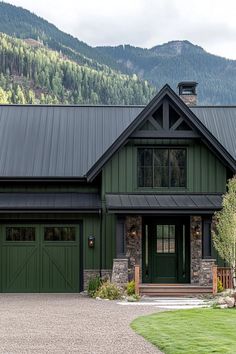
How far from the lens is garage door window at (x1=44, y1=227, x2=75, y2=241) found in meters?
26.3

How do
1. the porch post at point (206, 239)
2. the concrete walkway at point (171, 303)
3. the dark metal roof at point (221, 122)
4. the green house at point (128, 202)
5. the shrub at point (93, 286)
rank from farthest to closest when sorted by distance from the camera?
the dark metal roof at point (221, 122), the green house at point (128, 202), the porch post at point (206, 239), the shrub at point (93, 286), the concrete walkway at point (171, 303)

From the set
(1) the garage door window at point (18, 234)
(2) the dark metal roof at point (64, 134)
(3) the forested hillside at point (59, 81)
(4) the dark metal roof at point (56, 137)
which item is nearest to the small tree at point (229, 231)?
(2) the dark metal roof at point (64, 134)

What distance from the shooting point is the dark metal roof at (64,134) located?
2717cm

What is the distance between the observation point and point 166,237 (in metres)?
26.0

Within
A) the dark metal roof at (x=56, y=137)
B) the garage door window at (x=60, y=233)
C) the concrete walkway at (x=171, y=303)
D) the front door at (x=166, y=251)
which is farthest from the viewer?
the dark metal roof at (x=56, y=137)

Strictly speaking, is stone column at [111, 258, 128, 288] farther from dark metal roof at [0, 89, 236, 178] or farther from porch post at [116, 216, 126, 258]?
dark metal roof at [0, 89, 236, 178]

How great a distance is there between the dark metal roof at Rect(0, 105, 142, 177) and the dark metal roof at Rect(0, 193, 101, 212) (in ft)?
2.65

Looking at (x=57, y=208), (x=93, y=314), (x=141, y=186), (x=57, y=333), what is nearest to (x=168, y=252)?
(x=141, y=186)

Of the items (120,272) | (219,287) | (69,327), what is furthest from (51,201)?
(69,327)

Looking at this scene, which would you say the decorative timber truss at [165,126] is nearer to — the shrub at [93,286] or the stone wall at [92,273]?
the stone wall at [92,273]

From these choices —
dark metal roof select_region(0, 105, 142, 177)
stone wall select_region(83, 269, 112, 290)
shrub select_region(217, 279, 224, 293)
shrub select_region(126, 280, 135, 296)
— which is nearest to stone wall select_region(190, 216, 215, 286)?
shrub select_region(217, 279, 224, 293)

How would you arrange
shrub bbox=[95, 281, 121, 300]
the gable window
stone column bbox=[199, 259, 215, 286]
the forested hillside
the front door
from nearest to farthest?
1. shrub bbox=[95, 281, 121, 300]
2. stone column bbox=[199, 259, 215, 286]
3. the front door
4. the gable window
5. the forested hillside

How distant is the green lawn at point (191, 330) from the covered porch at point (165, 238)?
6.77 meters

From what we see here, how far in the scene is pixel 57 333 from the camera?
45.6 ft
